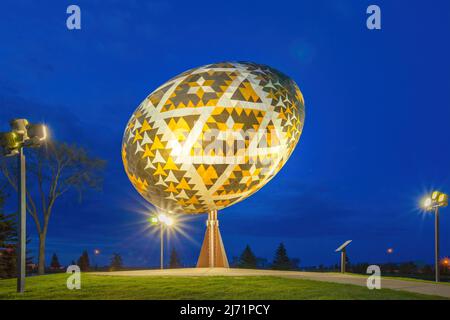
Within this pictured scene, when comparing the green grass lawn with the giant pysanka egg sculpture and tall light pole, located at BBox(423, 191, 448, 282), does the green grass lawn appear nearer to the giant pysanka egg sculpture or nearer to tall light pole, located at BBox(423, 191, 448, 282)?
the giant pysanka egg sculpture

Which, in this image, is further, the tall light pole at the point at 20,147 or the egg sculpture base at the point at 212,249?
the egg sculpture base at the point at 212,249

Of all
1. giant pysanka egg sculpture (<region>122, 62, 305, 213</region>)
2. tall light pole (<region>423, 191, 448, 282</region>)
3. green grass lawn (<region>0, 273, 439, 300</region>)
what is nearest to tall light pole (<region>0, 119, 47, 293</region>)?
green grass lawn (<region>0, 273, 439, 300</region>)

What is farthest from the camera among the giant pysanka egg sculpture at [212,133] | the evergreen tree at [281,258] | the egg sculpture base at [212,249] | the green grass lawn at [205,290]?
the evergreen tree at [281,258]

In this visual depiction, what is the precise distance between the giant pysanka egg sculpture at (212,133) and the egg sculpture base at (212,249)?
2.91 metres

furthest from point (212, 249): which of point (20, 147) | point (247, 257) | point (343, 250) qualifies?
point (247, 257)

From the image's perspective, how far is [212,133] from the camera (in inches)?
888

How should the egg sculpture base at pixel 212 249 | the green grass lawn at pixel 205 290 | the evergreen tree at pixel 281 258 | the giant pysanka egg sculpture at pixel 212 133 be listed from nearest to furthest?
the green grass lawn at pixel 205 290 → the giant pysanka egg sculpture at pixel 212 133 → the egg sculpture base at pixel 212 249 → the evergreen tree at pixel 281 258

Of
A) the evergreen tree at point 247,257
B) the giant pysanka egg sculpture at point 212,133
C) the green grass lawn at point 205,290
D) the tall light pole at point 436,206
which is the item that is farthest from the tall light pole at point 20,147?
the evergreen tree at point 247,257

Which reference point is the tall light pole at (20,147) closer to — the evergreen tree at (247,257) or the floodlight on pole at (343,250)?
the floodlight on pole at (343,250)

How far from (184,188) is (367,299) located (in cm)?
1270

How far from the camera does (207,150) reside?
22.8 meters

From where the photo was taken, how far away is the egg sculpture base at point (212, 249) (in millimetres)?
27359

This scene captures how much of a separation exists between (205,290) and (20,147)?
888cm
